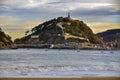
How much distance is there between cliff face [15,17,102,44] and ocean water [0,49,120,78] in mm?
145

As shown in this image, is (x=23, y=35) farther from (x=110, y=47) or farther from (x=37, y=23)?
(x=110, y=47)

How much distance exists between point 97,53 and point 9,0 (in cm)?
134

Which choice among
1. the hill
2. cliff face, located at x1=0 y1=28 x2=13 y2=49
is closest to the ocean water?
cliff face, located at x1=0 y1=28 x2=13 y2=49

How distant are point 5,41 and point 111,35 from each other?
137 cm

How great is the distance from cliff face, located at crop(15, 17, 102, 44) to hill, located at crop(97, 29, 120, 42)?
8 cm

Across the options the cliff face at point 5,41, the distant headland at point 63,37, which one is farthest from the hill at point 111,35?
the cliff face at point 5,41

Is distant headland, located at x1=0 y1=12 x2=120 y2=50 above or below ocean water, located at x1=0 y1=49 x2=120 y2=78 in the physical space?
above

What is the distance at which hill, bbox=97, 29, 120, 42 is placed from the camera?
6160 mm

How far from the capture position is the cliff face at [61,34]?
6199 mm

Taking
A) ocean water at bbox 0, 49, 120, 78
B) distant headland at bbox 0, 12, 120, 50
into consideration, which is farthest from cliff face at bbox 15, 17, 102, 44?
ocean water at bbox 0, 49, 120, 78

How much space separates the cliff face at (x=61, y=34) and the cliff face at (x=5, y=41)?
10 centimetres

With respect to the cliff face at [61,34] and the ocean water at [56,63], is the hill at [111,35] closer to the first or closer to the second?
the cliff face at [61,34]

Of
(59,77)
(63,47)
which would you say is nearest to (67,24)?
(63,47)

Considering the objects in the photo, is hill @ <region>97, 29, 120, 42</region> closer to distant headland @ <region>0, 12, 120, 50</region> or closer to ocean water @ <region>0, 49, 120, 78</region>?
distant headland @ <region>0, 12, 120, 50</region>
